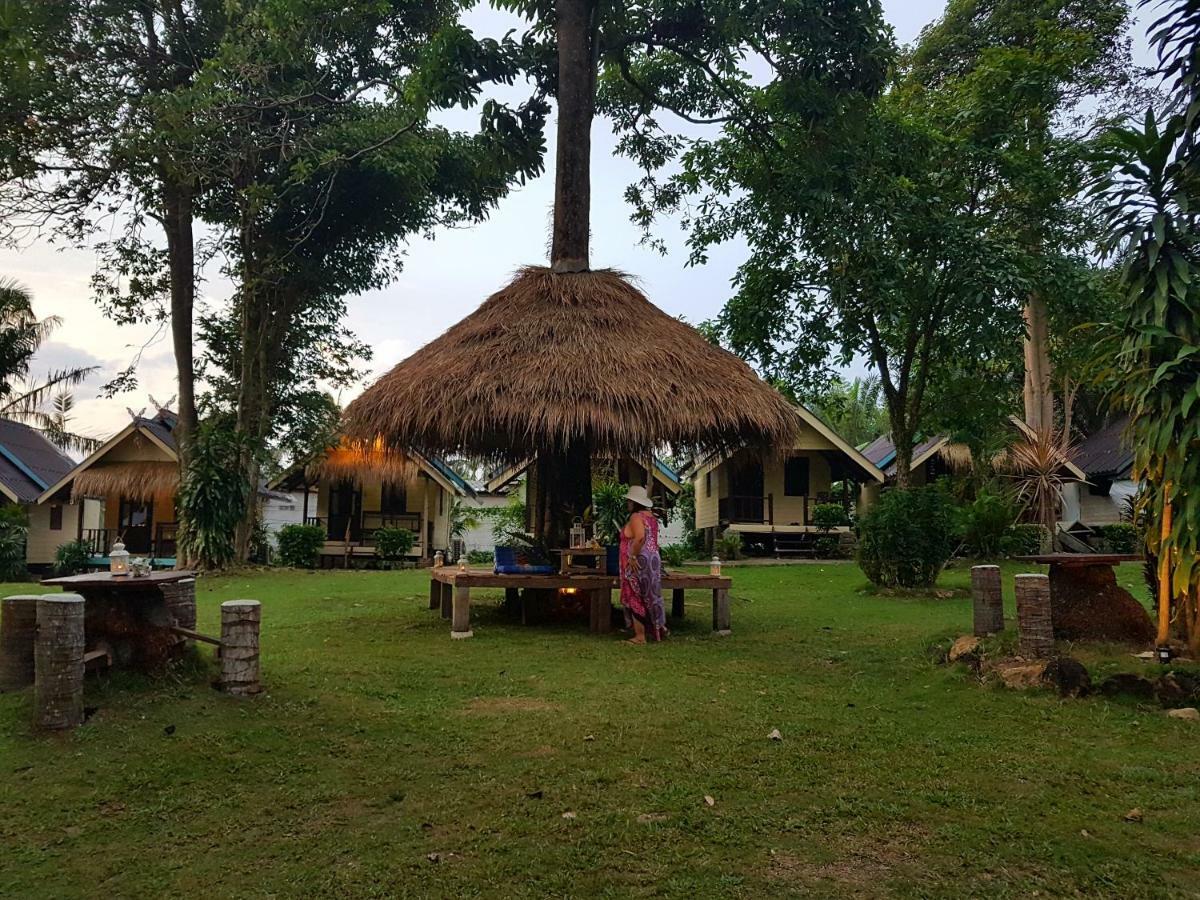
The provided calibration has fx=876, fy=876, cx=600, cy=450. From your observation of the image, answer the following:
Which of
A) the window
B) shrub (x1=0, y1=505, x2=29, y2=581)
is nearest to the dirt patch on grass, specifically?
the window

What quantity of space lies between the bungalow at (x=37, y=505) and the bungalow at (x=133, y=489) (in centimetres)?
26

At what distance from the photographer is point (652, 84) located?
1434 cm

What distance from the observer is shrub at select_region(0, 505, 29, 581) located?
2080cm

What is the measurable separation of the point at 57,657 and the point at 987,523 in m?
16.5

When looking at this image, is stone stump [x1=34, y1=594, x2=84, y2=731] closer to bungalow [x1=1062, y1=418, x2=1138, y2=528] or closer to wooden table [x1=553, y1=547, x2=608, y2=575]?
wooden table [x1=553, y1=547, x2=608, y2=575]

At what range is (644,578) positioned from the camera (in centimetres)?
820

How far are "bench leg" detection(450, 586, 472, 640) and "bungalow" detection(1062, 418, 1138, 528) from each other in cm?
1836

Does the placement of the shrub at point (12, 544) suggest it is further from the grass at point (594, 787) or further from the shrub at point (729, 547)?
the grass at point (594, 787)

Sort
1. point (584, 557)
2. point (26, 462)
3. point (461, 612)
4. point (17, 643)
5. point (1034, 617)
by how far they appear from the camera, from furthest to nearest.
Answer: point (26, 462), point (584, 557), point (461, 612), point (1034, 617), point (17, 643)

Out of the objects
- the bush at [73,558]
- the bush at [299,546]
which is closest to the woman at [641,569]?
the bush at [299,546]

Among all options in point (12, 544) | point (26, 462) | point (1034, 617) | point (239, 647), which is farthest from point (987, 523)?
point (26, 462)

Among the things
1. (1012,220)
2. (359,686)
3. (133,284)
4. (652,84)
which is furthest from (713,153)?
(133,284)

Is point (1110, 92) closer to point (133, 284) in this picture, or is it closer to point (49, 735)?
point (133, 284)

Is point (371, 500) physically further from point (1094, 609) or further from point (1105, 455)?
point (1094, 609)
